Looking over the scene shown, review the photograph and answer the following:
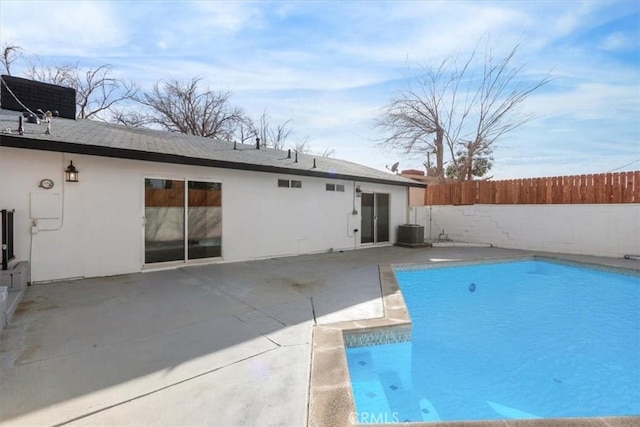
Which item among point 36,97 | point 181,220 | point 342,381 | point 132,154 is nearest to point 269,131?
point 36,97

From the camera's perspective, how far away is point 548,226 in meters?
10.6

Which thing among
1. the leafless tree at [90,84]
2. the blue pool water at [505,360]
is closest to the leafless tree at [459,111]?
the blue pool water at [505,360]

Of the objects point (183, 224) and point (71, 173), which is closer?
point (71, 173)

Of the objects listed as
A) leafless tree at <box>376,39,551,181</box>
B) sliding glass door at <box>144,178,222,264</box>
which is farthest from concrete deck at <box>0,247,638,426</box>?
leafless tree at <box>376,39,551,181</box>

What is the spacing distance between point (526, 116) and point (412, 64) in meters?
6.74

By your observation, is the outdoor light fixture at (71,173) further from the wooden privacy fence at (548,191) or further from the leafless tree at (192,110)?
the leafless tree at (192,110)

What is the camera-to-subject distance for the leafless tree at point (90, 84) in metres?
15.3

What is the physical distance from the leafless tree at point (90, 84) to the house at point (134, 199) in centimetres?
991

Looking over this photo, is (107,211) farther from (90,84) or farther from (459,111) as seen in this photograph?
(459,111)

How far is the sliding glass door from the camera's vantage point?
21.7 ft

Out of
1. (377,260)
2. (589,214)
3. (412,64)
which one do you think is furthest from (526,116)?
(377,260)

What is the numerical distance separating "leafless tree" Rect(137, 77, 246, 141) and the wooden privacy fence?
52.2 feet

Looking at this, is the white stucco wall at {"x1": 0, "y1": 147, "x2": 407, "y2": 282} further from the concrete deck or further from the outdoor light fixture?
the concrete deck

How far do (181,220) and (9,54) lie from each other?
14.7 metres
